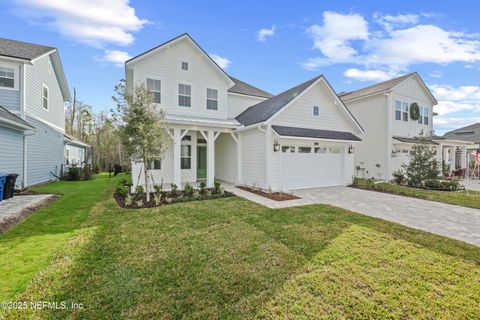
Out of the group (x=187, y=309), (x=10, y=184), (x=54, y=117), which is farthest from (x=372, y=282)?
(x=54, y=117)

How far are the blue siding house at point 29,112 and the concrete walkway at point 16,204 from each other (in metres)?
2.18

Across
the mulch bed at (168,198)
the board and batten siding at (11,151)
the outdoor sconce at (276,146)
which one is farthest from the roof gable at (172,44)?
the mulch bed at (168,198)

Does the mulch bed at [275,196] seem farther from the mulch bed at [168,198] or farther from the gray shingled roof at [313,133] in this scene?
the gray shingled roof at [313,133]

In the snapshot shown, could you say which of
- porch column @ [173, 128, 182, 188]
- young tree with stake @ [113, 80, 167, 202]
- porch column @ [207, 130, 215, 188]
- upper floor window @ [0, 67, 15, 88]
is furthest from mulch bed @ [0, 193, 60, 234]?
upper floor window @ [0, 67, 15, 88]

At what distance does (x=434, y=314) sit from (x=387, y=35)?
15.7 m

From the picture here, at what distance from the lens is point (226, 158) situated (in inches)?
584

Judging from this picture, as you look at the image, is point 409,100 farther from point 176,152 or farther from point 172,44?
point 176,152

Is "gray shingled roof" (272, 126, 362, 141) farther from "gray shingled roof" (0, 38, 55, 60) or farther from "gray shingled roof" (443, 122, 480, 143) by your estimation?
"gray shingled roof" (443, 122, 480, 143)

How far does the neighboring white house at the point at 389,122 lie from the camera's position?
16.4 m

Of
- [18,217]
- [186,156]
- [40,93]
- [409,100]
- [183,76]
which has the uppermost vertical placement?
[183,76]

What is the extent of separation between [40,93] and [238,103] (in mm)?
12391

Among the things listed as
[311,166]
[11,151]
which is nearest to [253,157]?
[311,166]

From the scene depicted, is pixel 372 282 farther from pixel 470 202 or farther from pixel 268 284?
pixel 470 202

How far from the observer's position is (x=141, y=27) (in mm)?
12734
